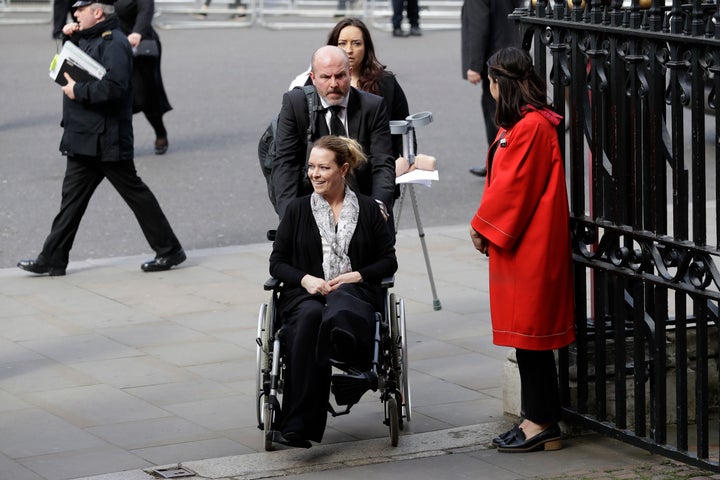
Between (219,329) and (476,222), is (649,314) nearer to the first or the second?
(476,222)

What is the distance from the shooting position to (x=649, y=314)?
633 centimetres

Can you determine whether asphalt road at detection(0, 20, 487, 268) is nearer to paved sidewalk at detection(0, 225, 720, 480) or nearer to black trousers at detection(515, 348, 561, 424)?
paved sidewalk at detection(0, 225, 720, 480)

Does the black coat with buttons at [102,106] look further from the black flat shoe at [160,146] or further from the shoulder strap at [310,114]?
the black flat shoe at [160,146]

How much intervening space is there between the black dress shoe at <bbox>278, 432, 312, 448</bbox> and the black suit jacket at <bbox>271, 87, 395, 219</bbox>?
1.26m

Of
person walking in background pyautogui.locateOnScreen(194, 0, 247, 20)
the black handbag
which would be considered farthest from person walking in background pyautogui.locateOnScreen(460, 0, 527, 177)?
person walking in background pyautogui.locateOnScreen(194, 0, 247, 20)

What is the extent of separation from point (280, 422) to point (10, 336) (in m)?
2.73

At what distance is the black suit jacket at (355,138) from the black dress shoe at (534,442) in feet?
4.31

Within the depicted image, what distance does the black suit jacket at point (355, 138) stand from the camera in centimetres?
678

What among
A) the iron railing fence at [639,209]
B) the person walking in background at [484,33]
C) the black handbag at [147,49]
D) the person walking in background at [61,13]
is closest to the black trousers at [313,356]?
the iron railing fence at [639,209]

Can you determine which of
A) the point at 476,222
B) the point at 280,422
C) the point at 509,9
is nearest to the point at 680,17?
the point at 476,222

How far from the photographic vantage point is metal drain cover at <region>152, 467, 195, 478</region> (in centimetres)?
574

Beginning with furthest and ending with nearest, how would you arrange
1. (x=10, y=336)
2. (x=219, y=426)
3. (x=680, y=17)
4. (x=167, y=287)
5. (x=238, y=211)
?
1. (x=238, y=211)
2. (x=167, y=287)
3. (x=10, y=336)
4. (x=219, y=426)
5. (x=680, y=17)

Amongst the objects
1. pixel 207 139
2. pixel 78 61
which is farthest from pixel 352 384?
pixel 207 139

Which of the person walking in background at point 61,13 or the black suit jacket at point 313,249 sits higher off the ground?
the person walking in background at point 61,13
